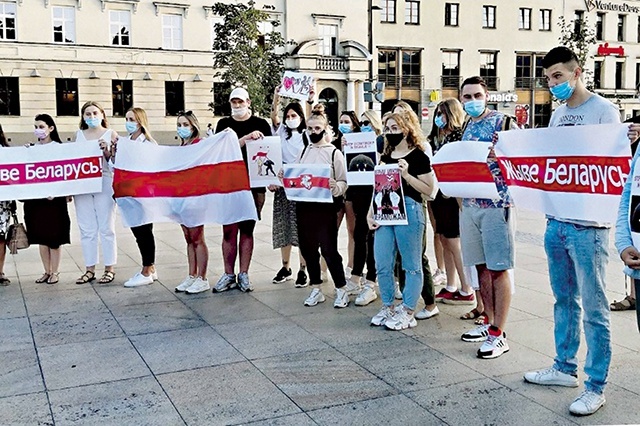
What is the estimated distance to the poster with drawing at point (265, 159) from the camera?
→ 8.21 metres

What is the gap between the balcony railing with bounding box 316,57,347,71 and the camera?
149 feet

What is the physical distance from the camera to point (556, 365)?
4.97 meters

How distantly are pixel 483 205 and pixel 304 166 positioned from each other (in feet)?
8.07

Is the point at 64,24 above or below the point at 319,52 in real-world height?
above

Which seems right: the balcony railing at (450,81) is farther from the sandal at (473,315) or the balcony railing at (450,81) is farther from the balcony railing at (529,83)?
the sandal at (473,315)

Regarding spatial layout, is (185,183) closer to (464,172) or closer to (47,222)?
(47,222)

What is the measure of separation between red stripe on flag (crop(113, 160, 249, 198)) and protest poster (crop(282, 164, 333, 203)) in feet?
2.71

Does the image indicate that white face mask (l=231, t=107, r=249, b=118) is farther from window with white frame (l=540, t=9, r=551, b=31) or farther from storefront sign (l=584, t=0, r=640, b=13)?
storefront sign (l=584, t=0, r=640, b=13)

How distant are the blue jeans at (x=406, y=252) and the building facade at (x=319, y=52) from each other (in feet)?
76.9

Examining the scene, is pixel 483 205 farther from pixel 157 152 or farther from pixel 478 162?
pixel 157 152

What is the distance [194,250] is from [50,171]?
6.82 feet

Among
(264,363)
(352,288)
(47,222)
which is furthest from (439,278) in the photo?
(47,222)

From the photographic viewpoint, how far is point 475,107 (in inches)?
225

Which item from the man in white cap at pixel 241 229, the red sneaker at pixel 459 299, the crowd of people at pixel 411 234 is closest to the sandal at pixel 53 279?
the crowd of people at pixel 411 234
